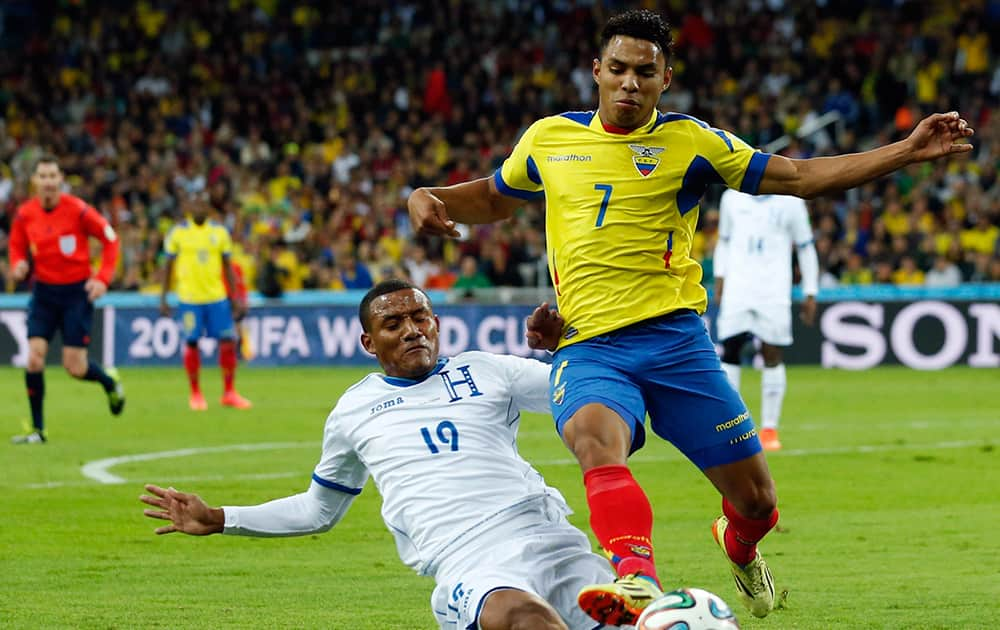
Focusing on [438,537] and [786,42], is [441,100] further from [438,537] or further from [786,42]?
[438,537]

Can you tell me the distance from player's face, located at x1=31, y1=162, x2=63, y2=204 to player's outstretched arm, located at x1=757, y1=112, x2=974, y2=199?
9088 mm

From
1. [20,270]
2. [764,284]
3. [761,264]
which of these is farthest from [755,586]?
[20,270]

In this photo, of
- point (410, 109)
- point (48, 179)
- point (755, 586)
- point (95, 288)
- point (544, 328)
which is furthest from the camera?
point (410, 109)

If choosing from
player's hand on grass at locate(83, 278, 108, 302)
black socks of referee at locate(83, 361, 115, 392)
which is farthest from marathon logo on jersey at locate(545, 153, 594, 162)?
black socks of referee at locate(83, 361, 115, 392)

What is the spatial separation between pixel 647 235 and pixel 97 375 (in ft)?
33.1

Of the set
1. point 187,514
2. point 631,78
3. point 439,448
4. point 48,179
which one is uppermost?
point 631,78

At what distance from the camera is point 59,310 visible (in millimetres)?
14336

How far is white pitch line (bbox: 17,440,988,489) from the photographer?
11.3 m

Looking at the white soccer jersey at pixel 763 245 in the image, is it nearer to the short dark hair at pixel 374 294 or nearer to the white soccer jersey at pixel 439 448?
the white soccer jersey at pixel 439 448

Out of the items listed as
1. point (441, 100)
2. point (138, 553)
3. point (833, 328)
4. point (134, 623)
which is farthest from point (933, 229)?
point (134, 623)

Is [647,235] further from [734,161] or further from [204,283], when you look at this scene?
[204,283]

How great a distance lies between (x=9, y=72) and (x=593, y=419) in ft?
98.9

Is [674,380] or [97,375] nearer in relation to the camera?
[674,380]

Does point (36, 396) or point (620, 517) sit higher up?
point (620, 517)
